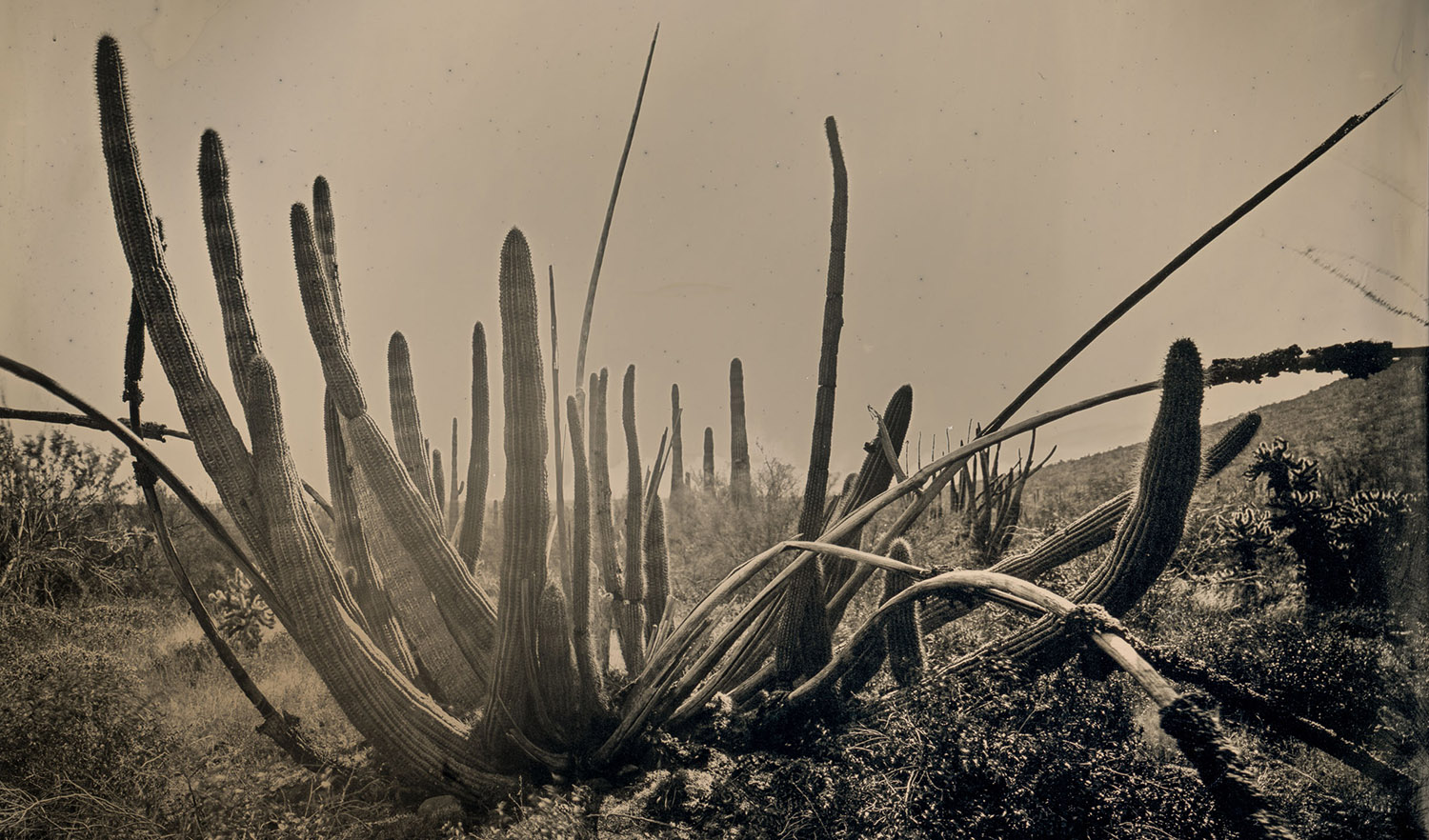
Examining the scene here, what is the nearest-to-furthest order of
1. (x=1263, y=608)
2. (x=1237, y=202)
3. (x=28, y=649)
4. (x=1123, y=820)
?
(x=1123, y=820) → (x=28, y=649) → (x=1237, y=202) → (x=1263, y=608)

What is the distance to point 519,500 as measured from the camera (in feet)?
9.80

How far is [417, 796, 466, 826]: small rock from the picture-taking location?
2779 mm

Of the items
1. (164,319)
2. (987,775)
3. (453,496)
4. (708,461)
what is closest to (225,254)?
(164,319)

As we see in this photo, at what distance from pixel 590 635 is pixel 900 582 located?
134 cm

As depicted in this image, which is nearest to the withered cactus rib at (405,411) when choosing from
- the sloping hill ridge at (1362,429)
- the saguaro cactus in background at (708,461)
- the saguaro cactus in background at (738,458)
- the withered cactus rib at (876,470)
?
the saguaro cactus in background at (738,458)

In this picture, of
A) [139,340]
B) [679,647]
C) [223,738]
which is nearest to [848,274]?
[679,647]

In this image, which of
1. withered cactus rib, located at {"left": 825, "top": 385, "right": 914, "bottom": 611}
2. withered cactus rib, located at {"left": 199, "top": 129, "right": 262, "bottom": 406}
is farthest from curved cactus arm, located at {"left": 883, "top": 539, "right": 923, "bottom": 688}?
withered cactus rib, located at {"left": 199, "top": 129, "right": 262, "bottom": 406}

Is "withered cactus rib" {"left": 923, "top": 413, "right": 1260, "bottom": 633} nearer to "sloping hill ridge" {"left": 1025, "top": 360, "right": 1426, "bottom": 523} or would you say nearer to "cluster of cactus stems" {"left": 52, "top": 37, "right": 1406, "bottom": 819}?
"cluster of cactus stems" {"left": 52, "top": 37, "right": 1406, "bottom": 819}

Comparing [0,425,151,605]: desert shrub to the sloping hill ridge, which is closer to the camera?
the sloping hill ridge

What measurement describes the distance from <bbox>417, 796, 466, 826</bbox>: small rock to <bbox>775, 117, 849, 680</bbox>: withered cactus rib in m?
1.42

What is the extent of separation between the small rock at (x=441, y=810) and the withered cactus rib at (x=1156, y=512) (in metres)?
2.24

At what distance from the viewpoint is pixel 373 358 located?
364 centimetres

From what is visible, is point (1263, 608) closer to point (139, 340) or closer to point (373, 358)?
point (373, 358)

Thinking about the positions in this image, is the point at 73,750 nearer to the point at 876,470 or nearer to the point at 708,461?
the point at 876,470
